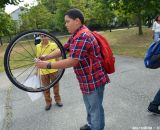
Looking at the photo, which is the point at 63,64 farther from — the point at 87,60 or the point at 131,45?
the point at 131,45

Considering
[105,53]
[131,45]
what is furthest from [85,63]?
[131,45]

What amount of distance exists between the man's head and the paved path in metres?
2.24

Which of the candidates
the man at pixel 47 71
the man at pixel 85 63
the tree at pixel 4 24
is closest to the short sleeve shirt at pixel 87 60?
the man at pixel 85 63

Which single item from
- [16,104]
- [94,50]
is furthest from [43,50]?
[16,104]

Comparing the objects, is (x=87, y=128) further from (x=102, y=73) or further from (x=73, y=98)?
(x=73, y=98)

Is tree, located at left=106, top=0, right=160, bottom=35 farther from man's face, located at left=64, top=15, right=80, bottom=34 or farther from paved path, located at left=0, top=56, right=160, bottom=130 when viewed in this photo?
man's face, located at left=64, top=15, right=80, bottom=34

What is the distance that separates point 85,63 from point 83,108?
2838mm

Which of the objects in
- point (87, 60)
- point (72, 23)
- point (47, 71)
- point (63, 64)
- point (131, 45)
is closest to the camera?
point (63, 64)

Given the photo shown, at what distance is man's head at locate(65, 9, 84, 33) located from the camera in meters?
4.22

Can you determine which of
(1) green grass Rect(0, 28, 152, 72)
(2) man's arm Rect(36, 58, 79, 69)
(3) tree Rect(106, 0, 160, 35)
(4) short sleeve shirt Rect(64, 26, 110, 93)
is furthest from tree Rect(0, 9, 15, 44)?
(2) man's arm Rect(36, 58, 79, 69)

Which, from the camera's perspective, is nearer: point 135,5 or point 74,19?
point 74,19

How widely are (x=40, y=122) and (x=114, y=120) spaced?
152 cm

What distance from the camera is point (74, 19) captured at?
423 centimetres

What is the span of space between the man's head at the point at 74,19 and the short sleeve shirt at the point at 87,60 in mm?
68
